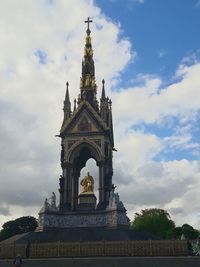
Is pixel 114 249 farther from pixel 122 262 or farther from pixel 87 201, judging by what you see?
pixel 87 201

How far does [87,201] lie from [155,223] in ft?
109

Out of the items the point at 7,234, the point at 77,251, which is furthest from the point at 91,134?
the point at 7,234

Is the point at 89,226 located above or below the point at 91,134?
below

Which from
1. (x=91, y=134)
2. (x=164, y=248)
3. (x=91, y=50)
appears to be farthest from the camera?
(x=91, y=50)

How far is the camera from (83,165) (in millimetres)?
46219

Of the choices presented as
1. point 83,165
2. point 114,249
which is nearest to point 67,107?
point 83,165

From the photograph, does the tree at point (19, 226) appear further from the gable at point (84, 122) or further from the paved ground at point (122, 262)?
the paved ground at point (122, 262)

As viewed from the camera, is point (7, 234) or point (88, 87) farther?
point (7, 234)

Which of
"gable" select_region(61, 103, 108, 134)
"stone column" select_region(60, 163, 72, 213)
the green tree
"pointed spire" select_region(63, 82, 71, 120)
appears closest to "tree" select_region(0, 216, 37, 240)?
the green tree

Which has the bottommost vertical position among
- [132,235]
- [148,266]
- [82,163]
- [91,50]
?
[148,266]

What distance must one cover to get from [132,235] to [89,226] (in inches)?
231

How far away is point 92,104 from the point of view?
4522cm

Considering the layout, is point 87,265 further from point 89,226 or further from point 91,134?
point 91,134

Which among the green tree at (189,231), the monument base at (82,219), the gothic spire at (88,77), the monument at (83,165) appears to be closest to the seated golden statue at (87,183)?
the monument at (83,165)
